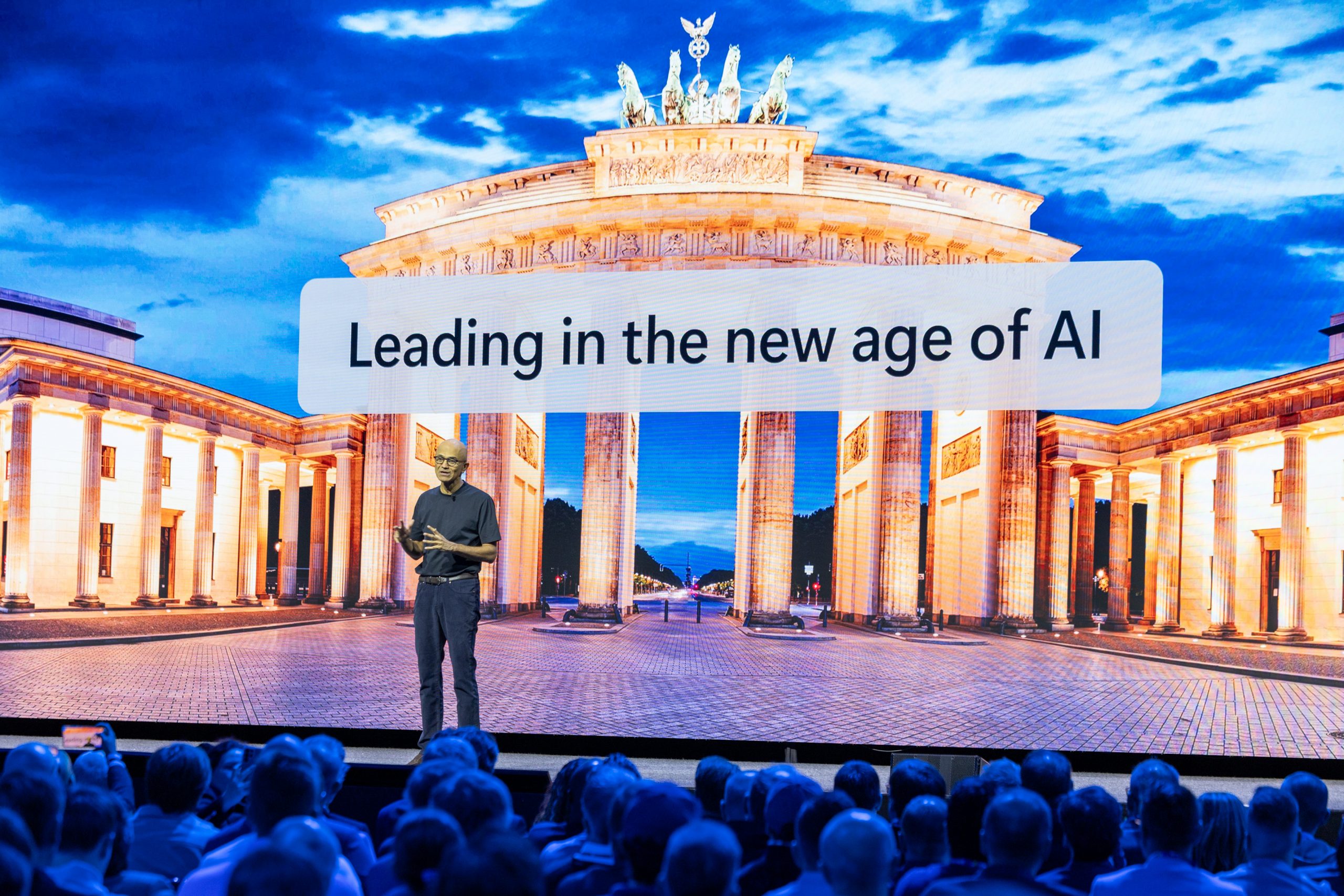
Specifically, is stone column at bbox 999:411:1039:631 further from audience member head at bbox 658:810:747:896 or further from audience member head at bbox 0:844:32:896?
audience member head at bbox 0:844:32:896

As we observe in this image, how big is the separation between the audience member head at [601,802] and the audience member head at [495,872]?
116 centimetres

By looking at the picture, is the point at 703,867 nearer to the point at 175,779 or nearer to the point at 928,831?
the point at 928,831

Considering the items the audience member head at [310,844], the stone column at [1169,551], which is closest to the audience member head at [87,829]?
the audience member head at [310,844]

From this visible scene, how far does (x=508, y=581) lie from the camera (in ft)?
113

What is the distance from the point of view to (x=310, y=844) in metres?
2.22

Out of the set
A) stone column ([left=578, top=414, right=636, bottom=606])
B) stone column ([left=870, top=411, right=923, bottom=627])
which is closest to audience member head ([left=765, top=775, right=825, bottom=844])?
stone column ([left=578, top=414, right=636, bottom=606])

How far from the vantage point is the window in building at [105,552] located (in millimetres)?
31531

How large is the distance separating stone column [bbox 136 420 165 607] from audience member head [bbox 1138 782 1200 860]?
111 feet

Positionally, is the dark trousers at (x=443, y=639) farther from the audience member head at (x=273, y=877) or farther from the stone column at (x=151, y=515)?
the stone column at (x=151, y=515)

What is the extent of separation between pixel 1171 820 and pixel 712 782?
1.72 metres

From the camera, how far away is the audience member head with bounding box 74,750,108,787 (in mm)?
3914

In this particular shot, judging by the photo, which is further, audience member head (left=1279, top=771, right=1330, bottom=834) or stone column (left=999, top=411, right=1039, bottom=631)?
stone column (left=999, top=411, right=1039, bottom=631)

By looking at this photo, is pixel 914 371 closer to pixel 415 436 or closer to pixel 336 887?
pixel 336 887

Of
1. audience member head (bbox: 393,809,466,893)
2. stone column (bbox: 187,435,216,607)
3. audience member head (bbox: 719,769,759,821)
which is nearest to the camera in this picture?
audience member head (bbox: 393,809,466,893)
